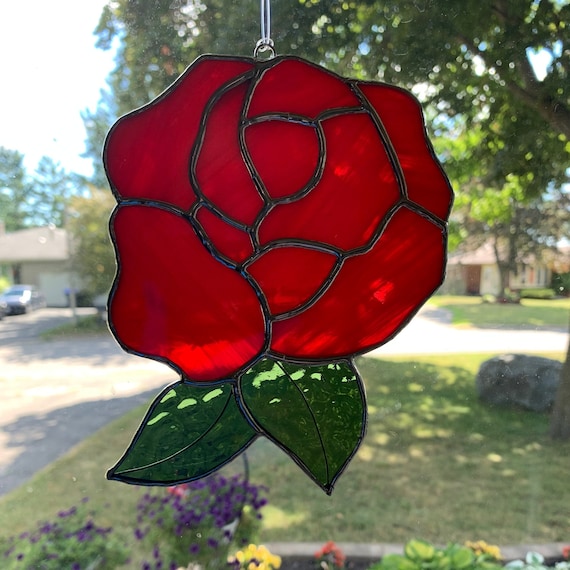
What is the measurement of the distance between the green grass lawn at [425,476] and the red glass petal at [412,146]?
65 cm

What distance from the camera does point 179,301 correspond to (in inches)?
26.8

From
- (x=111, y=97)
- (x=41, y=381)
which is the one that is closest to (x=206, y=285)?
(x=111, y=97)


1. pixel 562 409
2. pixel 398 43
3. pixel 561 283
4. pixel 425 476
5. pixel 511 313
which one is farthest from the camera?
pixel 425 476

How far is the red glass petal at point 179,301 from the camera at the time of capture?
66 cm

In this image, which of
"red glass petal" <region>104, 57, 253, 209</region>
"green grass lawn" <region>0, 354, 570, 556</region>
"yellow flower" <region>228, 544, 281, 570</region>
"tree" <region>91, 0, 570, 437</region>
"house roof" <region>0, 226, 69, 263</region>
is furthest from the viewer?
"green grass lawn" <region>0, 354, 570, 556</region>

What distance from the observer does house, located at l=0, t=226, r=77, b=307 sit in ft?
3.58

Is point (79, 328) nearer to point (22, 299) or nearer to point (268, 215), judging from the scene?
point (22, 299)

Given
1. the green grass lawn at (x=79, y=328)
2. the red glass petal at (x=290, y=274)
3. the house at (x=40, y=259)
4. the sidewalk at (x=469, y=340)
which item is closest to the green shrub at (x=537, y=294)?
the sidewalk at (x=469, y=340)

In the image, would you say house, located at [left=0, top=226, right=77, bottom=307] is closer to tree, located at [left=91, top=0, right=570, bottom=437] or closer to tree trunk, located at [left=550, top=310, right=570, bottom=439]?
tree, located at [left=91, top=0, right=570, bottom=437]

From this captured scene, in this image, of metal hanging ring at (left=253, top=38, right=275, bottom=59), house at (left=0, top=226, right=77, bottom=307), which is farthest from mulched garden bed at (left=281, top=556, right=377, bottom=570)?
metal hanging ring at (left=253, top=38, right=275, bottom=59)

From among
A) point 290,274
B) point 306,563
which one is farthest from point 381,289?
point 306,563

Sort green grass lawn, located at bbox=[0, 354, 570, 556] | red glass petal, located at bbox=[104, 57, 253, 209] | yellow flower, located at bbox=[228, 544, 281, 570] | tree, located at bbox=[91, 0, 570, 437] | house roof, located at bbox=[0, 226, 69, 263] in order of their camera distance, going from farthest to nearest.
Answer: green grass lawn, located at bbox=[0, 354, 570, 556], yellow flower, located at bbox=[228, 544, 281, 570], house roof, located at bbox=[0, 226, 69, 263], tree, located at bbox=[91, 0, 570, 437], red glass petal, located at bbox=[104, 57, 253, 209]

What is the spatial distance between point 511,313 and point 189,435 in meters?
0.94

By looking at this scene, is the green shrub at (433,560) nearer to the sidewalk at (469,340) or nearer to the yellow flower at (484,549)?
the yellow flower at (484,549)
